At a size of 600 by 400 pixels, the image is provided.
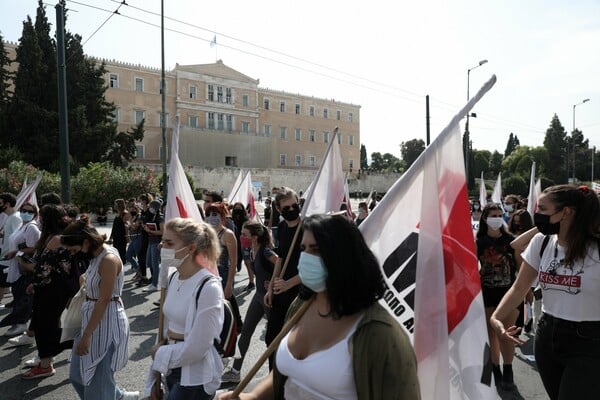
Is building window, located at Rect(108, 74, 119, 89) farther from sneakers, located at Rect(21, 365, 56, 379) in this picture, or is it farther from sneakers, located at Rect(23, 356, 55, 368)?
sneakers, located at Rect(21, 365, 56, 379)

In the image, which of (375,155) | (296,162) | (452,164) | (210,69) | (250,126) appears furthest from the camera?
(375,155)

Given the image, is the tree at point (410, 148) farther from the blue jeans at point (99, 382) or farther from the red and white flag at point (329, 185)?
the blue jeans at point (99, 382)

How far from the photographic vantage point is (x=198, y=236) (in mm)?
3088

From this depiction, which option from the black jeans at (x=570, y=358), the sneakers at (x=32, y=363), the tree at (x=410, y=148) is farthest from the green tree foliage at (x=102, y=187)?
the tree at (x=410, y=148)

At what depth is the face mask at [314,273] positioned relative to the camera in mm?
1923

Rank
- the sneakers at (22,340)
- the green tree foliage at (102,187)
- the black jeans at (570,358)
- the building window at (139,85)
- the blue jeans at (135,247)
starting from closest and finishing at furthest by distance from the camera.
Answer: the black jeans at (570,358)
the sneakers at (22,340)
the blue jeans at (135,247)
the green tree foliage at (102,187)
the building window at (139,85)

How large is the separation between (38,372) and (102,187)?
856 inches

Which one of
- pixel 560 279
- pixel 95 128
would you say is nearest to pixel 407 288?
pixel 560 279

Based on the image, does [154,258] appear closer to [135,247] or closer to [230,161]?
[135,247]

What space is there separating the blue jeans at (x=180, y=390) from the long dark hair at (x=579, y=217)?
7.42 ft

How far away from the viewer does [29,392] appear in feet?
14.8

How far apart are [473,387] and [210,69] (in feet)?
228

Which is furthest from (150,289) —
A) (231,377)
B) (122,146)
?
(122,146)

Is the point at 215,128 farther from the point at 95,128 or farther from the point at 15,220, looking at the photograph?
the point at 15,220
